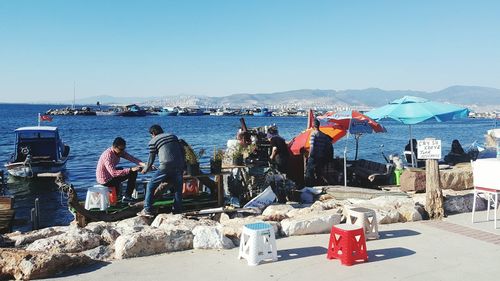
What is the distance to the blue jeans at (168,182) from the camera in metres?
8.77

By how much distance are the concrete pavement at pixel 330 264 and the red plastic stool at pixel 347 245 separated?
0.10 metres

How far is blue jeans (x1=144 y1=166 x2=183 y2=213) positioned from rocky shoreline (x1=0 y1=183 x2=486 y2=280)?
0.40 m

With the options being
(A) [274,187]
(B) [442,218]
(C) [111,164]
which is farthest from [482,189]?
(C) [111,164]

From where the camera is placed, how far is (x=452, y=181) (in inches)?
432

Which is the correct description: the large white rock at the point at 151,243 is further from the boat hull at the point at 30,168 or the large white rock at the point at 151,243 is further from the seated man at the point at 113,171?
the boat hull at the point at 30,168

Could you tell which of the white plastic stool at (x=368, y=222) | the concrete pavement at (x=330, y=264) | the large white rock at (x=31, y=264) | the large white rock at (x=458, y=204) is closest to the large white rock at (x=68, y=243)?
the large white rock at (x=31, y=264)

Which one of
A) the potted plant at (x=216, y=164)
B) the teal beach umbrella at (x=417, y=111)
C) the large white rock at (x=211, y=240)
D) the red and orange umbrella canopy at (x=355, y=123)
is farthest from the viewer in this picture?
the red and orange umbrella canopy at (x=355, y=123)

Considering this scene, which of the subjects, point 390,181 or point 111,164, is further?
point 390,181

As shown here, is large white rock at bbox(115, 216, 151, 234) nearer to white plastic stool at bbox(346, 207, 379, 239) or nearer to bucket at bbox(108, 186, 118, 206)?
bucket at bbox(108, 186, 118, 206)

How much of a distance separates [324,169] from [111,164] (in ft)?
18.4

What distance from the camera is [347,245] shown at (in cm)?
599

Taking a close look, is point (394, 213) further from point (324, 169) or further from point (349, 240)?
point (324, 169)

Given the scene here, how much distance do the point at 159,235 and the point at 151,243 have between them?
163 mm

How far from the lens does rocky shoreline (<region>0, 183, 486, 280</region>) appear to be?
5718 millimetres
